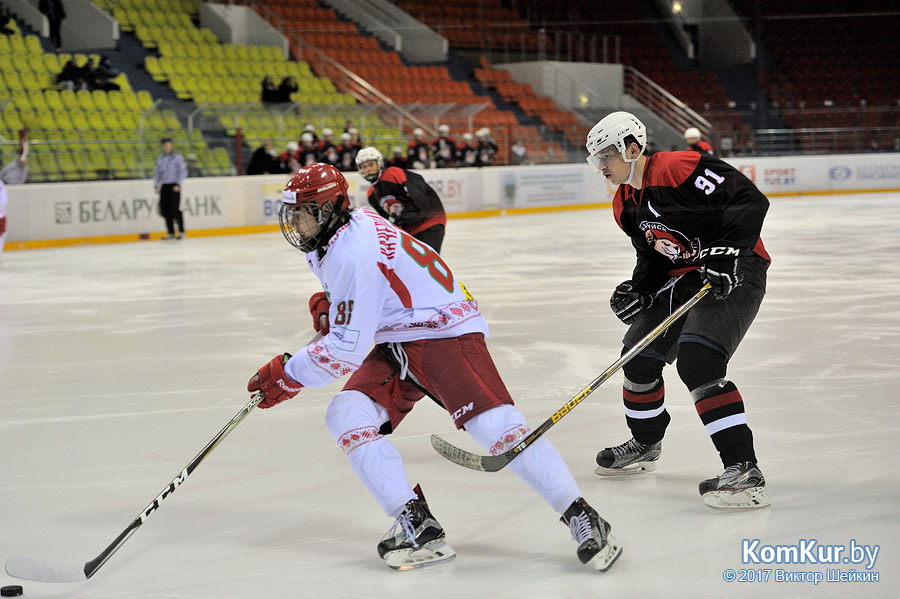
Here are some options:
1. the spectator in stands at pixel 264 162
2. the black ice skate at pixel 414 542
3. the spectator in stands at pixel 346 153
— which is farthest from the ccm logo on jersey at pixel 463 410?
the spectator in stands at pixel 346 153

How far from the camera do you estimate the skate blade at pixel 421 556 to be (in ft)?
9.45

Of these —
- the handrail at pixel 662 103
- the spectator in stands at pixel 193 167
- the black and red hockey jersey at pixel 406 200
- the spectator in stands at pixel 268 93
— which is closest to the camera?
the black and red hockey jersey at pixel 406 200

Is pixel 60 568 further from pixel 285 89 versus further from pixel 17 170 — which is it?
pixel 285 89

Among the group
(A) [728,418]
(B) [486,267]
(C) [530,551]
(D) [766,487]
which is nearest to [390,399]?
(C) [530,551]

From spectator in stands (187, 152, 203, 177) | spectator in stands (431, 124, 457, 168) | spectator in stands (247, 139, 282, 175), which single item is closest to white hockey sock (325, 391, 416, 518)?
spectator in stands (187, 152, 203, 177)

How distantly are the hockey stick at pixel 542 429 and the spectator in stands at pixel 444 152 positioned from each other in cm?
1508

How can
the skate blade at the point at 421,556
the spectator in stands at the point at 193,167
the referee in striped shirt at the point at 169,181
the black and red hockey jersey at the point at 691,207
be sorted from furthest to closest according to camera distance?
the spectator in stands at the point at 193,167 → the referee in striped shirt at the point at 169,181 → the black and red hockey jersey at the point at 691,207 → the skate blade at the point at 421,556

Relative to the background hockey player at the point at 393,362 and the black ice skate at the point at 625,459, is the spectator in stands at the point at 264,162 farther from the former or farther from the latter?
the background hockey player at the point at 393,362

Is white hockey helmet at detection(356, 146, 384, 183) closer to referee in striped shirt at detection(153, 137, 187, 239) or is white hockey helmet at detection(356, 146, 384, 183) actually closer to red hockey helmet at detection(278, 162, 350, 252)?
red hockey helmet at detection(278, 162, 350, 252)

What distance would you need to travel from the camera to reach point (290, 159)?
16.4m

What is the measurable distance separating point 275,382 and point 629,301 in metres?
1.34

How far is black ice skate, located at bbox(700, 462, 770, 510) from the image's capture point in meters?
3.31

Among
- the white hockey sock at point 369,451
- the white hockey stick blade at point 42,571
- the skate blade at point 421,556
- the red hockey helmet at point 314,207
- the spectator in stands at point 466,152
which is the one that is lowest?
the spectator in stands at point 466,152

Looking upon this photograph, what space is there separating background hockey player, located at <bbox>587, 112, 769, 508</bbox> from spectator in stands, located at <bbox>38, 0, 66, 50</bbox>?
646 inches
